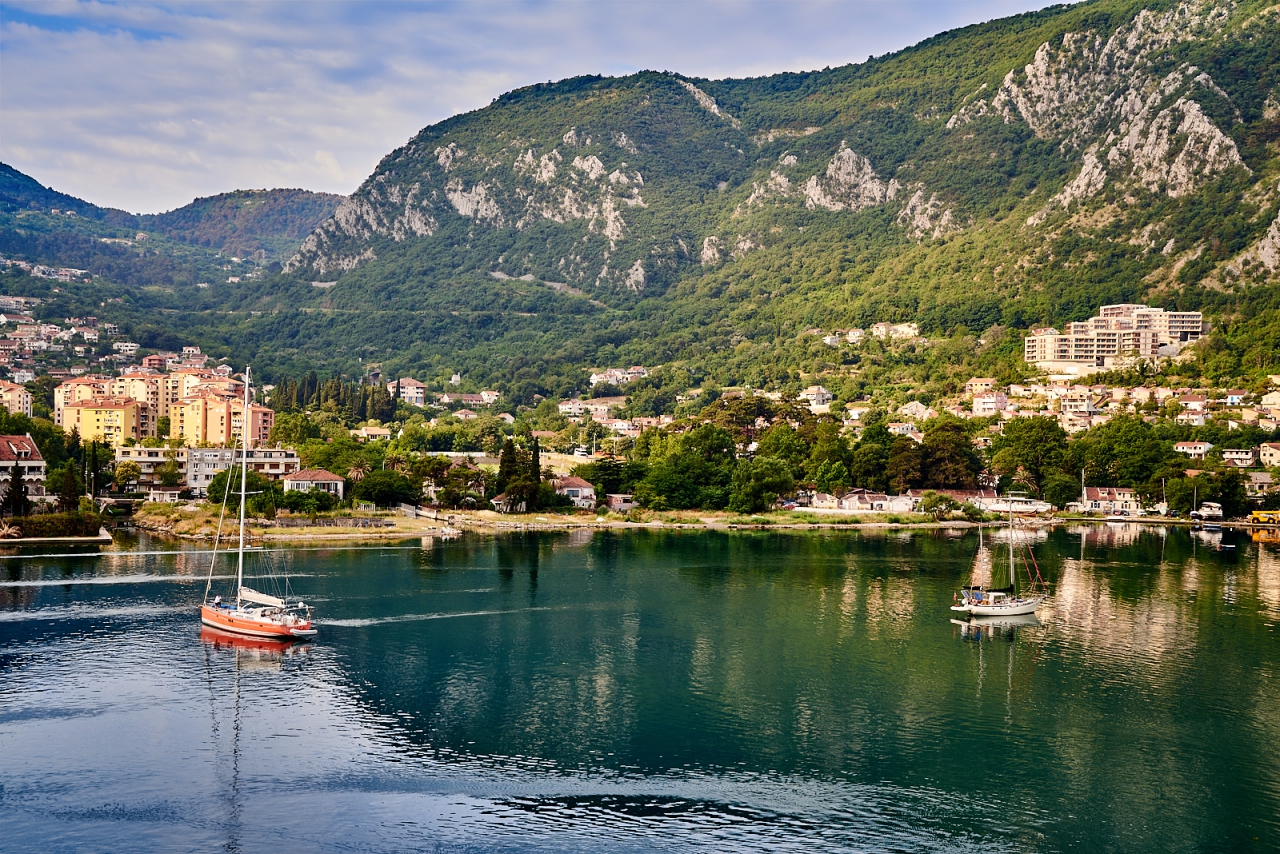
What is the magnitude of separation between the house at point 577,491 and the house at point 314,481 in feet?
55.5

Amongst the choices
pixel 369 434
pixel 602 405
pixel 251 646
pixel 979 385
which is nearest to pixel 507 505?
pixel 369 434

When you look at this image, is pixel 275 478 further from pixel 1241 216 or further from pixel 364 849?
pixel 1241 216

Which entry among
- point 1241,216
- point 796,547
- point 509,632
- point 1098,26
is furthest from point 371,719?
point 1098,26

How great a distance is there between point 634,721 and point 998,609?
20.7m

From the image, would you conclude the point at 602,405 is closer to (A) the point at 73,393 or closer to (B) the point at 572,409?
(B) the point at 572,409

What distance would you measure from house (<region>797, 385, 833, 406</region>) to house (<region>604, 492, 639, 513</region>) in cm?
4306

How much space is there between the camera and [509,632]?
4122 centimetres

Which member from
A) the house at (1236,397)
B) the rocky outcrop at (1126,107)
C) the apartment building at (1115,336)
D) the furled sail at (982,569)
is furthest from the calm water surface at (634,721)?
the rocky outcrop at (1126,107)

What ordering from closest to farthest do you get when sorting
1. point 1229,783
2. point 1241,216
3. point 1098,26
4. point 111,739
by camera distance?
point 1229,783 → point 111,739 → point 1241,216 → point 1098,26

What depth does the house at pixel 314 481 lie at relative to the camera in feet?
265

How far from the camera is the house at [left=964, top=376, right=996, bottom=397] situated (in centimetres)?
11984

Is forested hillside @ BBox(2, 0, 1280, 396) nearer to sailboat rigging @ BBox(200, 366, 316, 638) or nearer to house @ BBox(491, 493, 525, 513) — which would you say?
house @ BBox(491, 493, 525, 513)

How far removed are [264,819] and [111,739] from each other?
7258 millimetres

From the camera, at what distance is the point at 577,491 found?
89125mm
